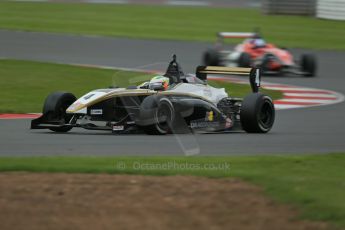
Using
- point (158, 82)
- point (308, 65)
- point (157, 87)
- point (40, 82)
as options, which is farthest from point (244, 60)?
point (157, 87)

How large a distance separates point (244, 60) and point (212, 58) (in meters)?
1.16

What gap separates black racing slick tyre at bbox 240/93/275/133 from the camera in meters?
12.0

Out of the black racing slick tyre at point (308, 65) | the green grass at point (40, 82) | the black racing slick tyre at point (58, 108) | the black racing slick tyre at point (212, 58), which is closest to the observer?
the black racing slick tyre at point (58, 108)

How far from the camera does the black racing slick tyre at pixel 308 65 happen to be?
2112 centimetres

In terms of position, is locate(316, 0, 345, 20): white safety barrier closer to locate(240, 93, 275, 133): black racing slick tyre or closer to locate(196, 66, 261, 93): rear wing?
locate(196, 66, 261, 93): rear wing

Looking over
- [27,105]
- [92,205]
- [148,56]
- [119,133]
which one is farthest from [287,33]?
[92,205]

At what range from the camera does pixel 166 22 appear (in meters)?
33.4

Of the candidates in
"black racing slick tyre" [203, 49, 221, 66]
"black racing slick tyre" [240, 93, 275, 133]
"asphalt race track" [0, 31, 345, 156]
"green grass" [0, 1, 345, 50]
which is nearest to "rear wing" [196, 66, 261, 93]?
"black racing slick tyre" [240, 93, 275, 133]

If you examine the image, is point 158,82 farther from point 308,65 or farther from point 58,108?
point 308,65

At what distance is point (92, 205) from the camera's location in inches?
274

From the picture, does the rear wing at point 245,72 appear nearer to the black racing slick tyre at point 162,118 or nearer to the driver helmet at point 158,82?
the driver helmet at point 158,82

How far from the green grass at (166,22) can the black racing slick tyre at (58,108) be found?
1648 centimetres

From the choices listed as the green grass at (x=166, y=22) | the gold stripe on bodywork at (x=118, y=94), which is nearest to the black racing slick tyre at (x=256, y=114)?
the gold stripe on bodywork at (x=118, y=94)

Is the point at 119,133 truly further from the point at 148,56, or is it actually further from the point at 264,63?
the point at 148,56
